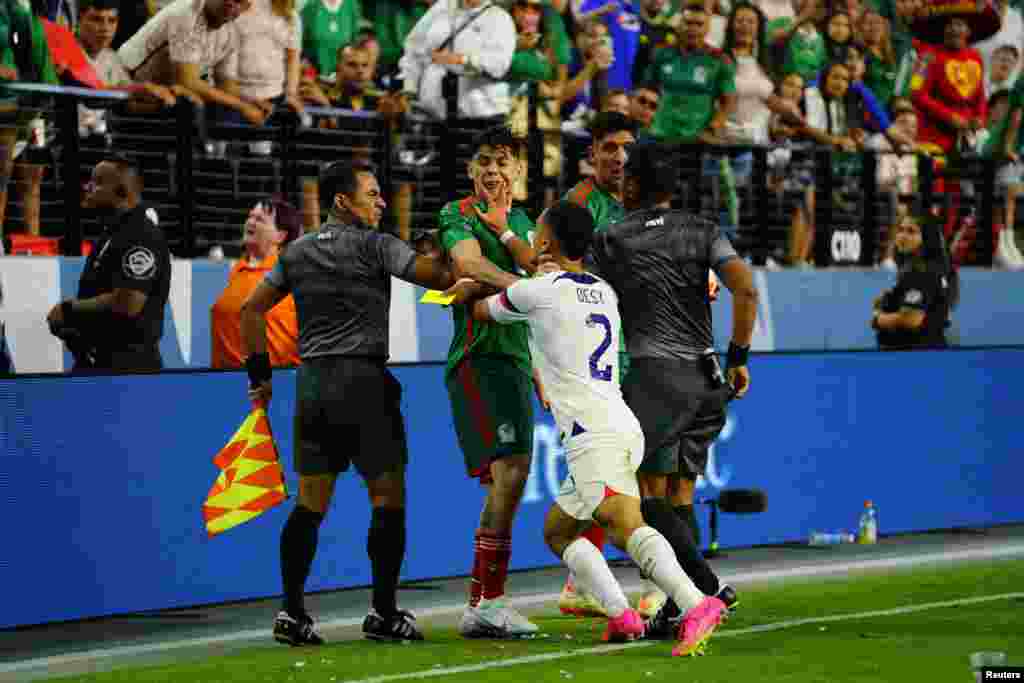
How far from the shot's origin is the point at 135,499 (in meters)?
11.5

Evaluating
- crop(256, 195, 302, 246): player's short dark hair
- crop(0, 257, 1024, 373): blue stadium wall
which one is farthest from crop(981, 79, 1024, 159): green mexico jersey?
crop(256, 195, 302, 246): player's short dark hair

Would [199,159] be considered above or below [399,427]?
above

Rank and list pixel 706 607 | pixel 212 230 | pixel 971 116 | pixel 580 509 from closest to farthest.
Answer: pixel 706 607
pixel 580 509
pixel 212 230
pixel 971 116

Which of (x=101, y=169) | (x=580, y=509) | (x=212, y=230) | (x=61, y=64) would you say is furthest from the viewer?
(x=212, y=230)

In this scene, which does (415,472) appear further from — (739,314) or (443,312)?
(739,314)

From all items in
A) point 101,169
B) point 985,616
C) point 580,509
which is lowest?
point 985,616

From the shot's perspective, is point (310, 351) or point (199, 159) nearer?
point (310, 351)

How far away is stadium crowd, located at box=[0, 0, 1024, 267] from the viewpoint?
560 inches

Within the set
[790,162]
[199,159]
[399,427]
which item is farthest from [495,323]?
[790,162]

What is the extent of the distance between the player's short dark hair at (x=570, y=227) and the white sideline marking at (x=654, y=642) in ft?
5.99

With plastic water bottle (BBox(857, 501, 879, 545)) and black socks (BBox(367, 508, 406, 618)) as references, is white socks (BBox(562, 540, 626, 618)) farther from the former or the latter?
plastic water bottle (BBox(857, 501, 879, 545))

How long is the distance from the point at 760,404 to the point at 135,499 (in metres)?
5.25

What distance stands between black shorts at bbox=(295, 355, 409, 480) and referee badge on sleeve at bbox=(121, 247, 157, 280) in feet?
7.69

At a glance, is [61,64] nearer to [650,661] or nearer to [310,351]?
[310,351]
